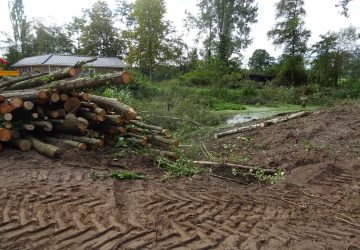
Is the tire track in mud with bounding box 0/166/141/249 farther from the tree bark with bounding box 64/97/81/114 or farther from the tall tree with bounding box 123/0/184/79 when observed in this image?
the tall tree with bounding box 123/0/184/79

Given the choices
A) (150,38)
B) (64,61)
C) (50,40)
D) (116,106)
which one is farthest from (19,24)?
A: (116,106)

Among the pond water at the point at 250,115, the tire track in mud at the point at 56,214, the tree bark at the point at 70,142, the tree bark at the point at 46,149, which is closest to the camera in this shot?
the tire track in mud at the point at 56,214

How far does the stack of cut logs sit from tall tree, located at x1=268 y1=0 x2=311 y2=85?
26.7 meters

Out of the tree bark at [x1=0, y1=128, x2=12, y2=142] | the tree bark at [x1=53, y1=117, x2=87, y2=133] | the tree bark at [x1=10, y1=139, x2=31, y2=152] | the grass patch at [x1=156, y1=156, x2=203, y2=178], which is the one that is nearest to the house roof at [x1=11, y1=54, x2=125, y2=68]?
the tree bark at [x1=53, y1=117, x2=87, y2=133]

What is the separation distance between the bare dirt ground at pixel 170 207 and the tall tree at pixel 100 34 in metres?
37.2

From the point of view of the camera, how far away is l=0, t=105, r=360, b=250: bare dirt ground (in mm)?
3213

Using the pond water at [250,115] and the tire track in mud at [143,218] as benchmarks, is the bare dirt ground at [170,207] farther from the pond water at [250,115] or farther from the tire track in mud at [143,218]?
the pond water at [250,115]

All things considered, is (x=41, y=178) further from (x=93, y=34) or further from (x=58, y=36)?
(x=58, y=36)

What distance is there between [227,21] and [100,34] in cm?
1576

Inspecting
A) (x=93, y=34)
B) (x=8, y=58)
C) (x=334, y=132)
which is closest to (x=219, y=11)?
(x=93, y=34)

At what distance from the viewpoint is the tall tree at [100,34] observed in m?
40.2

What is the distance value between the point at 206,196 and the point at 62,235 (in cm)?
208

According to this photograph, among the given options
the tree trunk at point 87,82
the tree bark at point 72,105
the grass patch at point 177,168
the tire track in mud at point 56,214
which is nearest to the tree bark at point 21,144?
the tree bark at point 72,105

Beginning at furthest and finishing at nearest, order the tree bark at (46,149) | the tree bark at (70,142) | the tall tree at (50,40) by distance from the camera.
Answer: the tall tree at (50,40) < the tree bark at (70,142) < the tree bark at (46,149)
